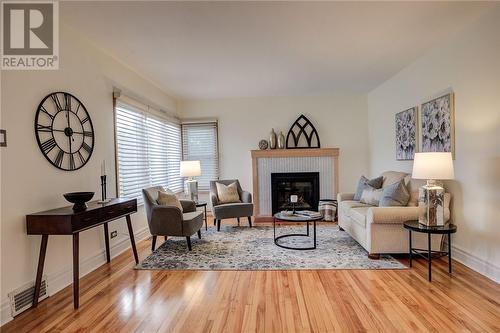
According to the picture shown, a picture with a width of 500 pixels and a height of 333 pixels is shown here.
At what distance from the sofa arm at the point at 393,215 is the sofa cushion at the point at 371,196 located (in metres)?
0.77

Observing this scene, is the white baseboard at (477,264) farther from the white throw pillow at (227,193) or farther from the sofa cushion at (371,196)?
the white throw pillow at (227,193)

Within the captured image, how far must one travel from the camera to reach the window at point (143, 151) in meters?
3.99

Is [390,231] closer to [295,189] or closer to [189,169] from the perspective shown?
[295,189]

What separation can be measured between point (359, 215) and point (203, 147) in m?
3.80

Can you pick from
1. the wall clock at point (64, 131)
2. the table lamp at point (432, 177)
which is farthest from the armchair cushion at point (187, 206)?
the table lamp at point (432, 177)

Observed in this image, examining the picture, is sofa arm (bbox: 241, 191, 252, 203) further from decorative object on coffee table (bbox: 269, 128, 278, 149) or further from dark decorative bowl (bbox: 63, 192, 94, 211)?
dark decorative bowl (bbox: 63, 192, 94, 211)

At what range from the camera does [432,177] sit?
9.25ft

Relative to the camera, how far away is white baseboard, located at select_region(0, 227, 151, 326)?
7.13ft

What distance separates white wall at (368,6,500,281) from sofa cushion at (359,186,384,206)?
2.97 ft

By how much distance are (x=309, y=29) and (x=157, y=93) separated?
317 centimetres

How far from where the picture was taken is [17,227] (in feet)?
7.64

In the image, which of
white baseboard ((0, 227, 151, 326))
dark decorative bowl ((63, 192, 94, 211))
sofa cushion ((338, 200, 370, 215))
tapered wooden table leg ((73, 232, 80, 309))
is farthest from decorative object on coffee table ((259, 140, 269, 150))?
tapered wooden table leg ((73, 232, 80, 309))

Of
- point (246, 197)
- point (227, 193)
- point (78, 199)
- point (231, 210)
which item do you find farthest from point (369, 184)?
point (78, 199)

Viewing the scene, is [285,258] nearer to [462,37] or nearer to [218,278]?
[218,278]
